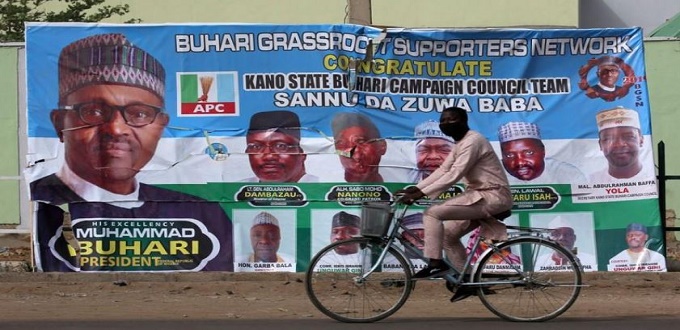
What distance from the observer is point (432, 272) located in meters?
7.86

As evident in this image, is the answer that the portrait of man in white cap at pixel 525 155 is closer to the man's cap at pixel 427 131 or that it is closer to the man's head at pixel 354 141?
the man's cap at pixel 427 131

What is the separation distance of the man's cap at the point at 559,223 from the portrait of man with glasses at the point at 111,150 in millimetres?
3162

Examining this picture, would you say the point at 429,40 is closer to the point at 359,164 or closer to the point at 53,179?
the point at 359,164

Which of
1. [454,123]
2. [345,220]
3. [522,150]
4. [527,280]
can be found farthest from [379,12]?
[527,280]

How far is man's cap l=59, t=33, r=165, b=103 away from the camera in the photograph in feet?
32.9

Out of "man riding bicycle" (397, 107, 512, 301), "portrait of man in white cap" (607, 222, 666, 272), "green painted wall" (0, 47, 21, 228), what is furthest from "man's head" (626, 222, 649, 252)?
"green painted wall" (0, 47, 21, 228)

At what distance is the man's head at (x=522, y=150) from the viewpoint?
1025 centimetres

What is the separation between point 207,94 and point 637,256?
450cm

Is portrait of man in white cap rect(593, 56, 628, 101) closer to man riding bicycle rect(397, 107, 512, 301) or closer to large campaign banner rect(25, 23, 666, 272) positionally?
large campaign banner rect(25, 23, 666, 272)

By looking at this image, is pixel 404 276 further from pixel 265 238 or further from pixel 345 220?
pixel 265 238

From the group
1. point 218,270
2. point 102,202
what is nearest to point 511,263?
point 218,270

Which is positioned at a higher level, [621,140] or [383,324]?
[621,140]

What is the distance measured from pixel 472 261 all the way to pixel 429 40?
293cm

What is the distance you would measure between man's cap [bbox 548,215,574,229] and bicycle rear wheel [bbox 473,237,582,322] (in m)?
2.24
